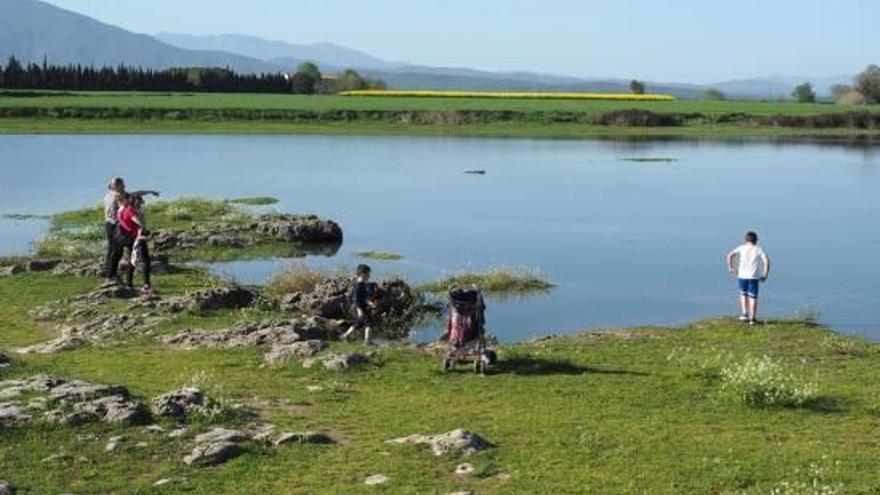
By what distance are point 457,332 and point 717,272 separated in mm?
18591

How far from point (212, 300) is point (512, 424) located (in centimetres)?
1150

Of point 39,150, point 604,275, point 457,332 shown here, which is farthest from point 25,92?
point 457,332

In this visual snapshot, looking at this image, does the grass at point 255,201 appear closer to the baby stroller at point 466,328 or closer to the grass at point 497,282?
the grass at point 497,282

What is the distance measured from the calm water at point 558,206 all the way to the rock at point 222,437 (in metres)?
12.8

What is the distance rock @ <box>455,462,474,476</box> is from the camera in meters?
13.2

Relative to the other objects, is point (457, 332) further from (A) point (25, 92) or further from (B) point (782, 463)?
(A) point (25, 92)

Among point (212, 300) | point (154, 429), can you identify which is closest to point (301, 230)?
point (212, 300)

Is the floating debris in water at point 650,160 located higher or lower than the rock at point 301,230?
higher

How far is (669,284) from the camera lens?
3353 cm

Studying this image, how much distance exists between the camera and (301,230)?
41.1 m

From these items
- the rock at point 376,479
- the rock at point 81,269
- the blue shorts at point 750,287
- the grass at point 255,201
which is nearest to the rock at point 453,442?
the rock at point 376,479

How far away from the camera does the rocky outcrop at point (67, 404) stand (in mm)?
14922

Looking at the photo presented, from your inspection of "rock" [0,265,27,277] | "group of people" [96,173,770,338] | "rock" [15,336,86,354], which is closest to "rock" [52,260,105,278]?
"rock" [0,265,27,277]

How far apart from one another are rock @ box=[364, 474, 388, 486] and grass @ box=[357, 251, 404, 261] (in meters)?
24.8
